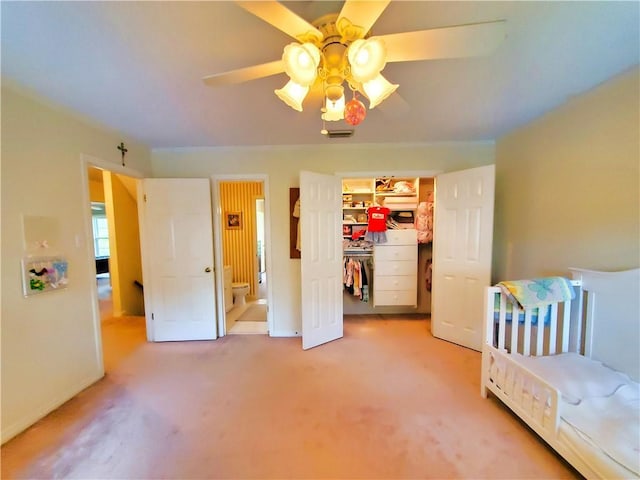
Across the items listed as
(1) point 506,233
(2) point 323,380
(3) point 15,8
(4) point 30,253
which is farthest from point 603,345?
(4) point 30,253

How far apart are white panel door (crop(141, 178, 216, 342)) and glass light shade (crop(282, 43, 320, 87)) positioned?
2.19 meters

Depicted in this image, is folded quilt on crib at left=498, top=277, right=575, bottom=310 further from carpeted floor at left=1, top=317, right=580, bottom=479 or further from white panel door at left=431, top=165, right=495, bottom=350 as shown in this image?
carpeted floor at left=1, top=317, right=580, bottom=479

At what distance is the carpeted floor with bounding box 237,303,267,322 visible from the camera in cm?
359

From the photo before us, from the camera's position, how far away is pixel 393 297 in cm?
342

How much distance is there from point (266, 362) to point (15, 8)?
2.74m

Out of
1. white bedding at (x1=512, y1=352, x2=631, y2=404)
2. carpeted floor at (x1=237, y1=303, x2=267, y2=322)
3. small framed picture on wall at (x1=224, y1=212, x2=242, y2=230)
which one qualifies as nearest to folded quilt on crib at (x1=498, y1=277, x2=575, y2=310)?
white bedding at (x1=512, y1=352, x2=631, y2=404)

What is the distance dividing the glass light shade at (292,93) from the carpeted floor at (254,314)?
307cm

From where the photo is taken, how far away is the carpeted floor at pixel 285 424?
135 centimetres

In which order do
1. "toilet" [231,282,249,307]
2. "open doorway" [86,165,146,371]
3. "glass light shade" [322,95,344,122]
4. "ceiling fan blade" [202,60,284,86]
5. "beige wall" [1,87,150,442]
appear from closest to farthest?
"ceiling fan blade" [202,60,284,86] → "glass light shade" [322,95,344,122] → "beige wall" [1,87,150,442] → "open doorway" [86,165,146,371] → "toilet" [231,282,249,307]

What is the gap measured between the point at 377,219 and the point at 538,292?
1839mm

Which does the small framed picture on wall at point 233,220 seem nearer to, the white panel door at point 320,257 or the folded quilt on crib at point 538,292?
the white panel door at point 320,257

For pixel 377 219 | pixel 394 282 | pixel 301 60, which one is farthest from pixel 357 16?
pixel 394 282

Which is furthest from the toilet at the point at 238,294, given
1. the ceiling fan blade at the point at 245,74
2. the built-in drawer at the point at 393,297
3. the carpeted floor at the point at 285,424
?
the ceiling fan blade at the point at 245,74

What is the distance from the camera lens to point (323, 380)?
6.95ft
